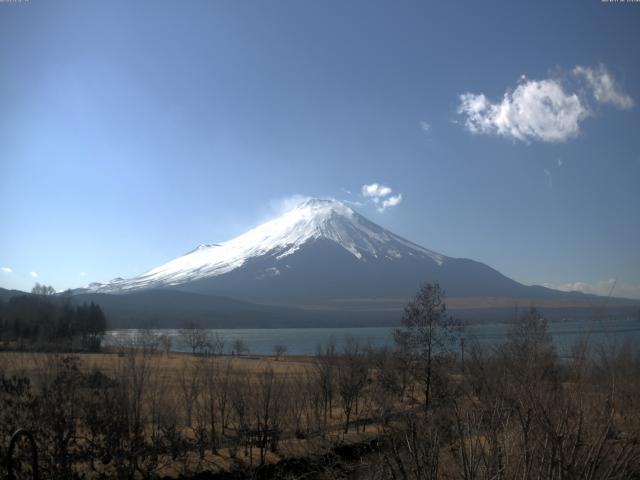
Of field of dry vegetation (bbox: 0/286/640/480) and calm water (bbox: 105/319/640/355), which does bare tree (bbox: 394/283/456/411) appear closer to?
field of dry vegetation (bbox: 0/286/640/480)

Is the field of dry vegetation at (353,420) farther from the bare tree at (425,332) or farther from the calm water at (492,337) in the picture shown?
the calm water at (492,337)

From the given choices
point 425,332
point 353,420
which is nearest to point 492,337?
point 425,332

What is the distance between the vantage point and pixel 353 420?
24.2 metres

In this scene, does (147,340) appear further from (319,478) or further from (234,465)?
(319,478)

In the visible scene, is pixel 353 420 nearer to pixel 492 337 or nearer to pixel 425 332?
pixel 425 332

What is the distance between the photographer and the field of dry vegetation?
4.68 metres

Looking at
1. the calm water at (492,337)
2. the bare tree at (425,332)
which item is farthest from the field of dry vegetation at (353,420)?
the calm water at (492,337)

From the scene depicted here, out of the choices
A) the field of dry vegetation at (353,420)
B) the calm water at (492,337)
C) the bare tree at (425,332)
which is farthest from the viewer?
the bare tree at (425,332)

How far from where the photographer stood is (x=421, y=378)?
26281 millimetres

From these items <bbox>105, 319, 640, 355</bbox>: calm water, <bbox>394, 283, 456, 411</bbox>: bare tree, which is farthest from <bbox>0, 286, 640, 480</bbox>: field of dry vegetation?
<bbox>105, 319, 640, 355</bbox>: calm water

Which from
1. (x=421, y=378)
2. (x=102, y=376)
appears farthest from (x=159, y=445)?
(x=421, y=378)

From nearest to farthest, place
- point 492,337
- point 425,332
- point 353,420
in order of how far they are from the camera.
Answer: point 353,420 < point 425,332 < point 492,337

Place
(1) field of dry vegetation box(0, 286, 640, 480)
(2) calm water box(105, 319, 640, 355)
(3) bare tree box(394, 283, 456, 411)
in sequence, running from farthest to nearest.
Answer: (3) bare tree box(394, 283, 456, 411), (2) calm water box(105, 319, 640, 355), (1) field of dry vegetation box(0, 286, 640, 480)

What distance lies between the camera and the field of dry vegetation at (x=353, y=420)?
4684 mm
